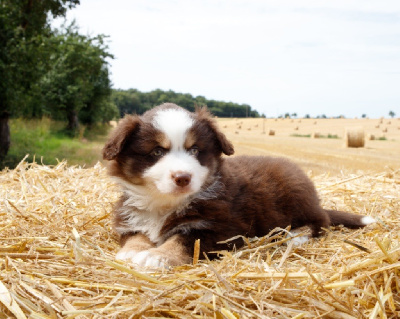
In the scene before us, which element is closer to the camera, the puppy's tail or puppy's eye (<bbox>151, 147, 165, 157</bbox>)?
puppy's eye (<bbox>151, 147, 165, 157</bbox>)

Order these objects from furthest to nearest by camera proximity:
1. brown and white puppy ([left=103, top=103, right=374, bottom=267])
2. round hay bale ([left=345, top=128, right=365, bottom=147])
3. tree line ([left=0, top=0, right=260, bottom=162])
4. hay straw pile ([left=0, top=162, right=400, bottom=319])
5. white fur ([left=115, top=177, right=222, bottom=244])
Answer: round hay bale ([left=345, top=128, right=365, bottom=147])
tree line ([left=0, top=0, right=260, bottom=162])
white fur ([left=115, top=177, right=222, bottom=244])
brown and white puppy ([left=103, top=103, right=374, bottom=267])
hay straw pile ([left=0, top=162, right=400, bottom=319])

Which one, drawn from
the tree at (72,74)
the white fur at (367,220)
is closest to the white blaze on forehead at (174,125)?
the white fur at (367,220)

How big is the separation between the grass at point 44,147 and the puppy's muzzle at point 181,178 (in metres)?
9.58

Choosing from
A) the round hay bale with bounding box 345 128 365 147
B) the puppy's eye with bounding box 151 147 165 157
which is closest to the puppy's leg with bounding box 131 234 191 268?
the puppy's eye with bounding box 151 147 165 157

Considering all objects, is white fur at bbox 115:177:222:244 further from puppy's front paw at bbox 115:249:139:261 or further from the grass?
the grass

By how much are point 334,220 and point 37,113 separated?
2305 cm

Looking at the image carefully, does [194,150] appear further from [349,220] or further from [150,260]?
[349,220]

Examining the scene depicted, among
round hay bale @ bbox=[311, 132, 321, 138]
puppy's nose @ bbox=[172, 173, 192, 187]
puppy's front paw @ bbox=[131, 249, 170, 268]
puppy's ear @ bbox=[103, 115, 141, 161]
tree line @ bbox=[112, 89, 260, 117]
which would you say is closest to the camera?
puppy's front paw @ bbox=[131, 249, 170, 268]

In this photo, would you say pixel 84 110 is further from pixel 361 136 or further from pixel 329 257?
pixel 329 257

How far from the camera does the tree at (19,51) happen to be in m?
12.6

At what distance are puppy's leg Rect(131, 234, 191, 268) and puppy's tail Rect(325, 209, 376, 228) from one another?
2024 mm

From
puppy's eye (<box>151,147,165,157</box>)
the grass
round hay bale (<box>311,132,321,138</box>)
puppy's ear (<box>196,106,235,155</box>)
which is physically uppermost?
puppy's ear (<box>196,106,235,155</box>)

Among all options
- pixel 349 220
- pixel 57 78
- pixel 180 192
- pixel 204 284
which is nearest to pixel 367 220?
pixel 349 220

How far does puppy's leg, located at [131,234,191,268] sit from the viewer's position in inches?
123
